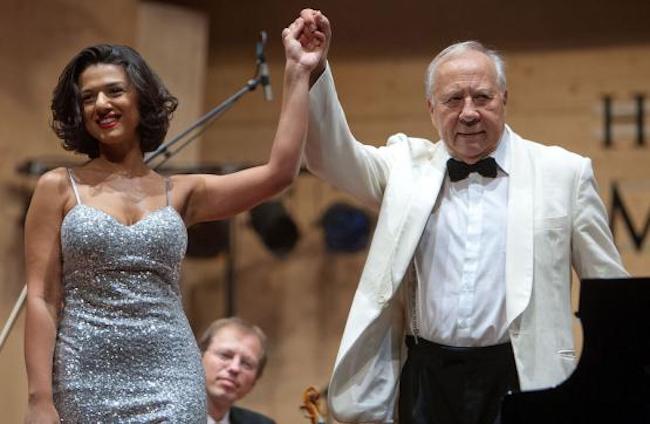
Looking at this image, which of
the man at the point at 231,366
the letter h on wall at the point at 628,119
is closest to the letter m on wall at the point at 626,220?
the letter h on wall at the point at 628,119

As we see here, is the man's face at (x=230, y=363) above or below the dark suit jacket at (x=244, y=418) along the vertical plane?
above

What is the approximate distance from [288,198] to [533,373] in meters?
3.47

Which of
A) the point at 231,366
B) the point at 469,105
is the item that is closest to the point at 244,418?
the point at 231,366

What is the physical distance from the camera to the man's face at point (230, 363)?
153 inches

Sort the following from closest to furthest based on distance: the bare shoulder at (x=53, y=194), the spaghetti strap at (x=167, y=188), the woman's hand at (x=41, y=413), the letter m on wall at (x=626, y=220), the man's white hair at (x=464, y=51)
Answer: the woman's hand at (x=41, y=413) < the bare shoulder at (x=53, y=194) < the spaghetti strap at (x=167, y=188) < the man's white hair at (x=464, y=51) < the letter m on wall at (x=626, y=220)

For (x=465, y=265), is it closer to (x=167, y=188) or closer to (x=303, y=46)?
(x=303, y=46)

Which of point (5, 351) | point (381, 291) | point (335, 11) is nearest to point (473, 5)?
point (335, 11)

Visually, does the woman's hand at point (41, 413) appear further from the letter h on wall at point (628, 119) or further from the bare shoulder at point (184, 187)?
the letter h on wall at point (628, 119)

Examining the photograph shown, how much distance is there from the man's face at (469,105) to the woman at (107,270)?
0.82 meters

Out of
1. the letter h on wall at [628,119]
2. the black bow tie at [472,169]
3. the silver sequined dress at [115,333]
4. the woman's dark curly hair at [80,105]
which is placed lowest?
the silver sequined dress at [115,333]

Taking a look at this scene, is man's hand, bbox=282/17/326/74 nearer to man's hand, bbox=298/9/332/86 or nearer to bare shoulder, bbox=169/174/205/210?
man's hand, bbox=298/9/332/86

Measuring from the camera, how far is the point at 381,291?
294cm

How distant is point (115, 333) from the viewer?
2.40 m

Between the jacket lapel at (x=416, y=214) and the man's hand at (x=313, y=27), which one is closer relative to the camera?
the man's hand at (x=313, y=27)
